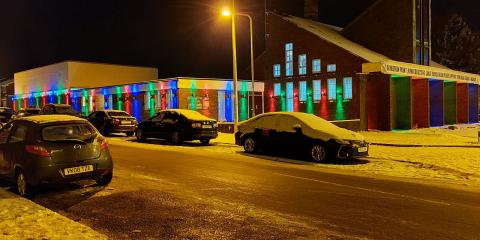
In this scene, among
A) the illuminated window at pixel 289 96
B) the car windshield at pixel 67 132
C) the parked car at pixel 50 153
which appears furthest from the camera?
Result: the illuminated window at pixel 289 96

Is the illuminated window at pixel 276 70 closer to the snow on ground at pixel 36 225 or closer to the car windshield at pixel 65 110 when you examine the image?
the car windshield at pixel 65 110

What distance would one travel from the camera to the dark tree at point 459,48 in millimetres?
66000

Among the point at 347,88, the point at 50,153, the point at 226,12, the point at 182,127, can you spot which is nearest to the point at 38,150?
the point at 50,153

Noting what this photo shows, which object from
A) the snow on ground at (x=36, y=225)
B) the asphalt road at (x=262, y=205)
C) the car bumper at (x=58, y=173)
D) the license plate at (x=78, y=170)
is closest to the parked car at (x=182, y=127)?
the asphalt road at (x=262, y=205)

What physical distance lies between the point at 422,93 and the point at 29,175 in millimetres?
29308

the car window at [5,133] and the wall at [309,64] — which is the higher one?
the wall at [309,64]

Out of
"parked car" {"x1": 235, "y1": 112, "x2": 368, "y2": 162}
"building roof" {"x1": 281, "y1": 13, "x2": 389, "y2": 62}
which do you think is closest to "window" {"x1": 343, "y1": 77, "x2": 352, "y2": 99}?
"building roof" {"x1": 281, "y1": 13, "x2": 389, "y2": 62}

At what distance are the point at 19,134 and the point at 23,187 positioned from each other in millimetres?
1173

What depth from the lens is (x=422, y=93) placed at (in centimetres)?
3303

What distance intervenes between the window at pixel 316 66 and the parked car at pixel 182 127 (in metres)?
17.6

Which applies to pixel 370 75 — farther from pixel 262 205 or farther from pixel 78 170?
pixel 78 170

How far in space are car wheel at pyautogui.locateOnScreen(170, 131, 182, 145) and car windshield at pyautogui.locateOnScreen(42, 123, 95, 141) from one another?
34.4 feet

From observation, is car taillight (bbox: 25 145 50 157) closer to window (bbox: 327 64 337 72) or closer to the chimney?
window (bbox: 327 64 337 72)

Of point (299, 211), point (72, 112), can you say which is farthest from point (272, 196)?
point (72, 112)
